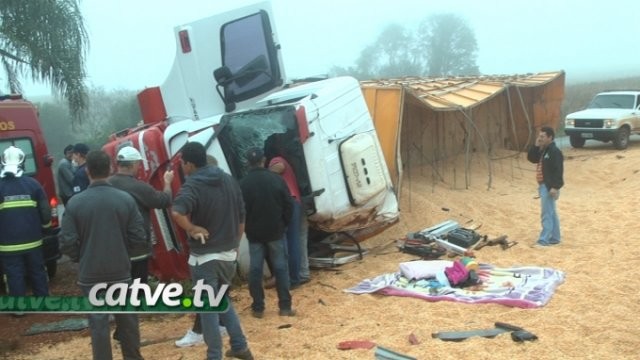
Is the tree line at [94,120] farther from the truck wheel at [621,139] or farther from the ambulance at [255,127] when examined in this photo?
the truck wheel at [621,139]

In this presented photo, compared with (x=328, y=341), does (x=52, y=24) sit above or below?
above

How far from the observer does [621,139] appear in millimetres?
18891

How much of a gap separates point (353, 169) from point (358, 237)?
1453mm

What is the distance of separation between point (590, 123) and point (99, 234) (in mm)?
18364

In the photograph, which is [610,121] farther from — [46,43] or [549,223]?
[46,43]

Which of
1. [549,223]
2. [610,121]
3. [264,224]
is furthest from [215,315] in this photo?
[610,121]

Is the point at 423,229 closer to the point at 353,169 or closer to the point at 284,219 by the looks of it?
the point at 353,169

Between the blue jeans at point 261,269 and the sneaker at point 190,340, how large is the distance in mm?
816

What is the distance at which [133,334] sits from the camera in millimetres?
4406

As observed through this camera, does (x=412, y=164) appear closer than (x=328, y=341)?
No

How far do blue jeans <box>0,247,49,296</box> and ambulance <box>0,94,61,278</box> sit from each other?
1018 mm

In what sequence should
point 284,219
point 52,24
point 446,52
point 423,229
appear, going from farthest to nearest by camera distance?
1. point 446,52
2. point 52,24
3. point 423,229
4. point 284,219

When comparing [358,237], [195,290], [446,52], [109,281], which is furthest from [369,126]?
[446,52]

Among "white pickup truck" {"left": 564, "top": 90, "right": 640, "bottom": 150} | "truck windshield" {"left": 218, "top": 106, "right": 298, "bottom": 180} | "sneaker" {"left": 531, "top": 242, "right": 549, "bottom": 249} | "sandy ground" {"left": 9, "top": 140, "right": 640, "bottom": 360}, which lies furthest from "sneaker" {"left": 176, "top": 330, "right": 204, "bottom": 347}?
"white pickup truck" {"left": 564, "top": 90, "right": 640, "bottom": 150}
